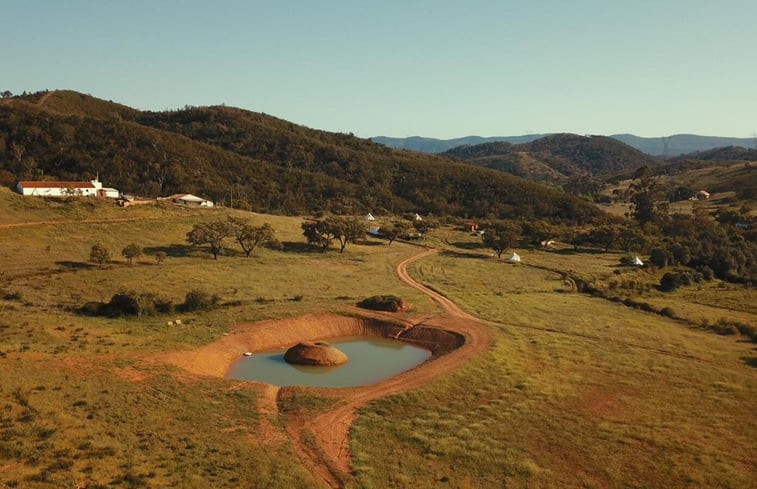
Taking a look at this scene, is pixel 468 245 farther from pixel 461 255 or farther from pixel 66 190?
pixel 66 190

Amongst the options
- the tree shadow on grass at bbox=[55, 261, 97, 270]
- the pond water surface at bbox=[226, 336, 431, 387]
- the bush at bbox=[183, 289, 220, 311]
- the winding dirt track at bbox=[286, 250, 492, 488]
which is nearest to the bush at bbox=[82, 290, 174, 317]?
the bush at bbox=[183, 289, 220, 311]

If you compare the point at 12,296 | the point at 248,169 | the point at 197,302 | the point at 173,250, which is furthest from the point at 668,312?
the point at 248,169

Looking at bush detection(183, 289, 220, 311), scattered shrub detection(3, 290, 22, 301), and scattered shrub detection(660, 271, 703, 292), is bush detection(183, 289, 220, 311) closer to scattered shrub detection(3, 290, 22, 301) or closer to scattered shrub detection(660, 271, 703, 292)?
scattered shrub detection(3, 290, 22, 301)

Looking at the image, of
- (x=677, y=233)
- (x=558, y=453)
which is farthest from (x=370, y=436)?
(x=677, y=233)

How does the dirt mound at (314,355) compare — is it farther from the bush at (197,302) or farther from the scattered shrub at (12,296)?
the scattered shrub at (12,296)

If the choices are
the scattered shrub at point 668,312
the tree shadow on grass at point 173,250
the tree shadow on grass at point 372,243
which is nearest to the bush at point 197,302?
the tree shadow on grass at point 173,250

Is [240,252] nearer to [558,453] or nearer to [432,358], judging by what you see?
[432,358]
